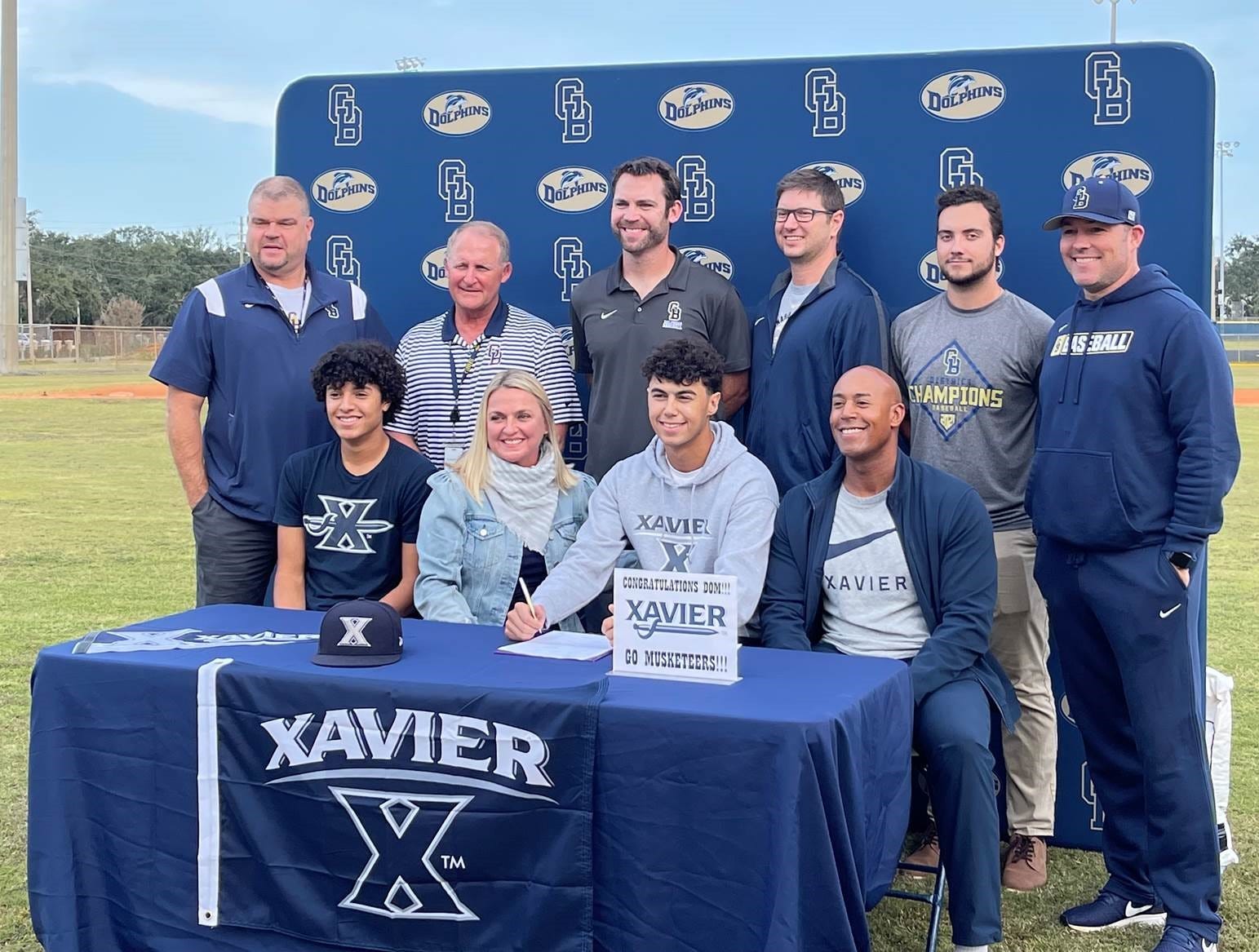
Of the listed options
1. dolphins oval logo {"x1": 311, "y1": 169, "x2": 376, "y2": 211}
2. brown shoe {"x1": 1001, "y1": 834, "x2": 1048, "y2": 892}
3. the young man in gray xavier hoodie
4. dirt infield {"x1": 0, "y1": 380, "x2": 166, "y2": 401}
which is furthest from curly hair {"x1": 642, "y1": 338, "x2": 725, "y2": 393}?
dirt infield {"x1": 0, "y1": 380, "x2": 166, "y2": 401}

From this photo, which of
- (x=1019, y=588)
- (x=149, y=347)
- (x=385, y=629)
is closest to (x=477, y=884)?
(x=385, y=629)

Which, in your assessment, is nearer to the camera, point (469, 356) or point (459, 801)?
point (459, 801)

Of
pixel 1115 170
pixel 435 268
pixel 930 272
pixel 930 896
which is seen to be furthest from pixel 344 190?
pixel 930 896

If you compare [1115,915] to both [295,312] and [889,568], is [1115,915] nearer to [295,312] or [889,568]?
[889,568]

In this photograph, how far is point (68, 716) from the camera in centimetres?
286

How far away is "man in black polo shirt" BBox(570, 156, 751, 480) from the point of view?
3963 mm

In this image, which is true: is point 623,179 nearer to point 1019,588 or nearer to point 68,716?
point 1019,588

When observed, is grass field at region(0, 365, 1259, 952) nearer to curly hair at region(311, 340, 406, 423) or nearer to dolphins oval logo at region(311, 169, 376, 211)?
curly hair at region(311, 340, 406, 423)

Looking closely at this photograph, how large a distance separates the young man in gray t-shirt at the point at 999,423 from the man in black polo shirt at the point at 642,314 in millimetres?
576

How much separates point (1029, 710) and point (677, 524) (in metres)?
1.28

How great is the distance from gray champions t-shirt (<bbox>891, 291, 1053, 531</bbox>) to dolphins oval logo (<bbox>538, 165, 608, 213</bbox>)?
151 centimetres

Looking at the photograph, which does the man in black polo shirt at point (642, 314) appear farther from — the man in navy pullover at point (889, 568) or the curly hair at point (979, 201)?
the man in navy pullover at point (889, 568)

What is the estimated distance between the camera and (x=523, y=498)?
3.61 m

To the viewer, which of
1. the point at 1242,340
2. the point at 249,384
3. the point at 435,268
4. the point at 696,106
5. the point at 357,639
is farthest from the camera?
the point at 1242,340
